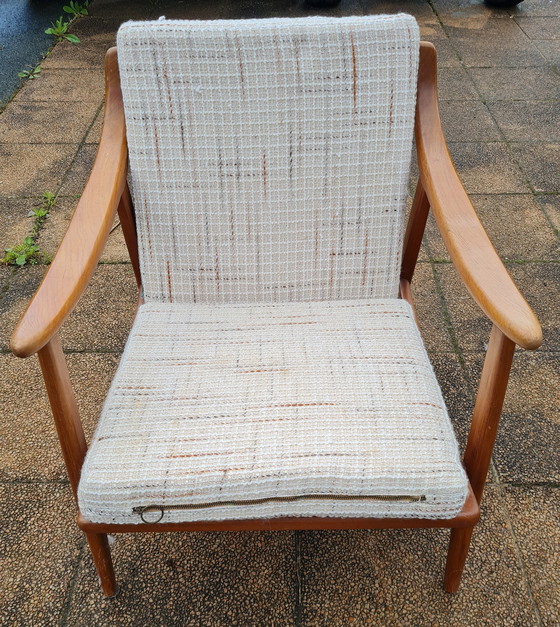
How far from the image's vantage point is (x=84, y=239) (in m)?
1.28

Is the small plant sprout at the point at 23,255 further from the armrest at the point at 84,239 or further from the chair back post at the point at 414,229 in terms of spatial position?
the chair back post at the point at 414,229

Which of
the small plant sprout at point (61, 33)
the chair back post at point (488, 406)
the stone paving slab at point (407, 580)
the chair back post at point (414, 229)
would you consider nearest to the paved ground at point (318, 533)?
the stone paving slab at point (407, 580)

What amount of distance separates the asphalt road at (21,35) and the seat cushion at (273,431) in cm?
319

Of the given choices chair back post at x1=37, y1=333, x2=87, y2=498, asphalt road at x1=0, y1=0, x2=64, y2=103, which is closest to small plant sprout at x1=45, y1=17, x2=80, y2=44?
asphalt road at x1=0, y1=0, x2=64, y2=103

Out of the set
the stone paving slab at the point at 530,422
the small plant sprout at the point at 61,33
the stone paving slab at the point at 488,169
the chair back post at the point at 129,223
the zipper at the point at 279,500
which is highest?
the chair back post at the point at 129,223

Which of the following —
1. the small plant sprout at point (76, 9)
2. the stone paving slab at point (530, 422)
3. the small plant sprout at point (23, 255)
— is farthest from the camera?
the small plant sprout at point (76, 9)

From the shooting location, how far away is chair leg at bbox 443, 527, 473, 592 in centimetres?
131

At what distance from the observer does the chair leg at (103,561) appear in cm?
130

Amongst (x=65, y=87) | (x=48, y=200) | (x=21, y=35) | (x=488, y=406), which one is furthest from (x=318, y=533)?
(x=21, y=35)

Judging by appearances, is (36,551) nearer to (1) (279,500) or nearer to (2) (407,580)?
(1) (279,500)

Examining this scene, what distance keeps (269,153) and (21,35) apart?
422 cm

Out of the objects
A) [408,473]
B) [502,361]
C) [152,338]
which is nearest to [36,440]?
[152,338]

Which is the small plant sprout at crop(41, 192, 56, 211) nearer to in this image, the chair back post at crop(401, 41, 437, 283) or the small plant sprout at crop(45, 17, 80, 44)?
the chair back post at crop(401, 41, 437, 283)

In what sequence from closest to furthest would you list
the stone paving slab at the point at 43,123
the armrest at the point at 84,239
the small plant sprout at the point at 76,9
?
the armrest at the point at 84,239, the stone paving slab at the point at 43,123, the small plant sprout at the point at 76,9
